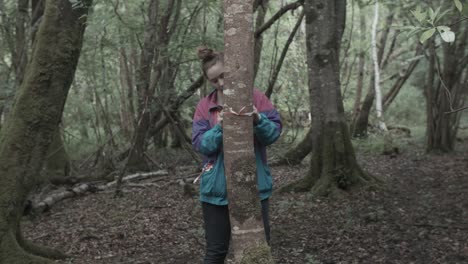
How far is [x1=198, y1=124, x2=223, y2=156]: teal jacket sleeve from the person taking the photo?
3.31 meters

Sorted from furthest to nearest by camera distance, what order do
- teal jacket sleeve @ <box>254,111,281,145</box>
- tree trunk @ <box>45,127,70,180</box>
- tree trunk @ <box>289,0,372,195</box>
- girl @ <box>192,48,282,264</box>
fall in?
tree trunk @ <box>45,127,70,180</box>, tree trunk @ <box>289,0,372,195</box>, girl @ <box>192,48,282,264</box>, teal jacket sleeve @ <box>254,111,281,145</box>

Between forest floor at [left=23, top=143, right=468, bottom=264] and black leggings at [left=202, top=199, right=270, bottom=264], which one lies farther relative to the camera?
forest floor at [left=23, top=143, right=468, bottom=264]

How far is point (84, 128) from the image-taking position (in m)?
18.8

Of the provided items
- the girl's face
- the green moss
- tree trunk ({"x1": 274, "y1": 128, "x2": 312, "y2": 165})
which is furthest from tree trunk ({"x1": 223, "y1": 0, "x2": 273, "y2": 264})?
tree trunk ({"x1": 274, "y1": 128, "x2": 312, "y2": 165})

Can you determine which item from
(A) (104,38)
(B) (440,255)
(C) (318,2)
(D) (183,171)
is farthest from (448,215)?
(A) (104,38)

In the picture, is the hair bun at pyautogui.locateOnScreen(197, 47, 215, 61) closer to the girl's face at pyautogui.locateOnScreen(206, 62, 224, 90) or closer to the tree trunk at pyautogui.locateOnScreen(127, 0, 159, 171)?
the girl's face at pyautogui.locateOnScreen(206, 62, 224, 90)

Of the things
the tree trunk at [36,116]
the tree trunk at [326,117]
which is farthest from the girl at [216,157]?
the tree trunk at [326,117]

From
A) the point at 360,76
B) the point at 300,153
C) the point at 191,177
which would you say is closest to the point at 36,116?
the point at 191,177

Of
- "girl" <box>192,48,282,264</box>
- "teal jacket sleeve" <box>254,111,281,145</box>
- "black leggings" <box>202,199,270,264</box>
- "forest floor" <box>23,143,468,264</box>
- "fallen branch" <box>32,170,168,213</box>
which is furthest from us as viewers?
"fallen branch" <box>32,170,168,213</box>

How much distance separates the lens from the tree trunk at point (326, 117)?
27.3ft

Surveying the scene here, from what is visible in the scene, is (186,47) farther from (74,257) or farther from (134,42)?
(74,257)

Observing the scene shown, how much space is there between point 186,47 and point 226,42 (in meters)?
7.23

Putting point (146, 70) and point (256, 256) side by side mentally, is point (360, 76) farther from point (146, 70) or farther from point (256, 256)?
point (256, 256)

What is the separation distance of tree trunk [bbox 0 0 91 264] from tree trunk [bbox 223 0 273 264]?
2.90 m
